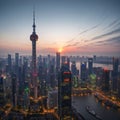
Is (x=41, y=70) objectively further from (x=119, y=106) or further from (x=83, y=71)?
(x=119, y=106)

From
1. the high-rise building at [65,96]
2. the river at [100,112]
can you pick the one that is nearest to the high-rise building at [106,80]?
the river at [100,112]

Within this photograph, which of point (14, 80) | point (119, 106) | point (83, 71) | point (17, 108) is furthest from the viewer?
point (83, 71)

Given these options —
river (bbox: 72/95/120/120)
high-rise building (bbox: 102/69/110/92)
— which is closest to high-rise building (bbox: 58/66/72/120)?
river (bbox: 72/95/120/120)

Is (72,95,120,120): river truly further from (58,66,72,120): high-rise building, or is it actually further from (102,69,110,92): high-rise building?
(102,69,110,92): high-rise building

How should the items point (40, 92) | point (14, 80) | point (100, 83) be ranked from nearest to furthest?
1. point (14, 80)
2. point (40, 92)
3. point (100, 83)

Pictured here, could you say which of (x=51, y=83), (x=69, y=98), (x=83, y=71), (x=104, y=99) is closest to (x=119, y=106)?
(x=104, y=99)

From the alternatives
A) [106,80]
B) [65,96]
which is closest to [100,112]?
[65,96]

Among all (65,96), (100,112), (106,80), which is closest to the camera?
(65,96)

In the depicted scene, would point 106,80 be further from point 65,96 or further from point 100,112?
point 65,96

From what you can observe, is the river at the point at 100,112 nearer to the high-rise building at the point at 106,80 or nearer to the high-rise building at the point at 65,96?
the high-rise building at the point at 65,96

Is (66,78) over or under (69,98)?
over

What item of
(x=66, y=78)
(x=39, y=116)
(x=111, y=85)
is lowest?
(x=39, y=116)
